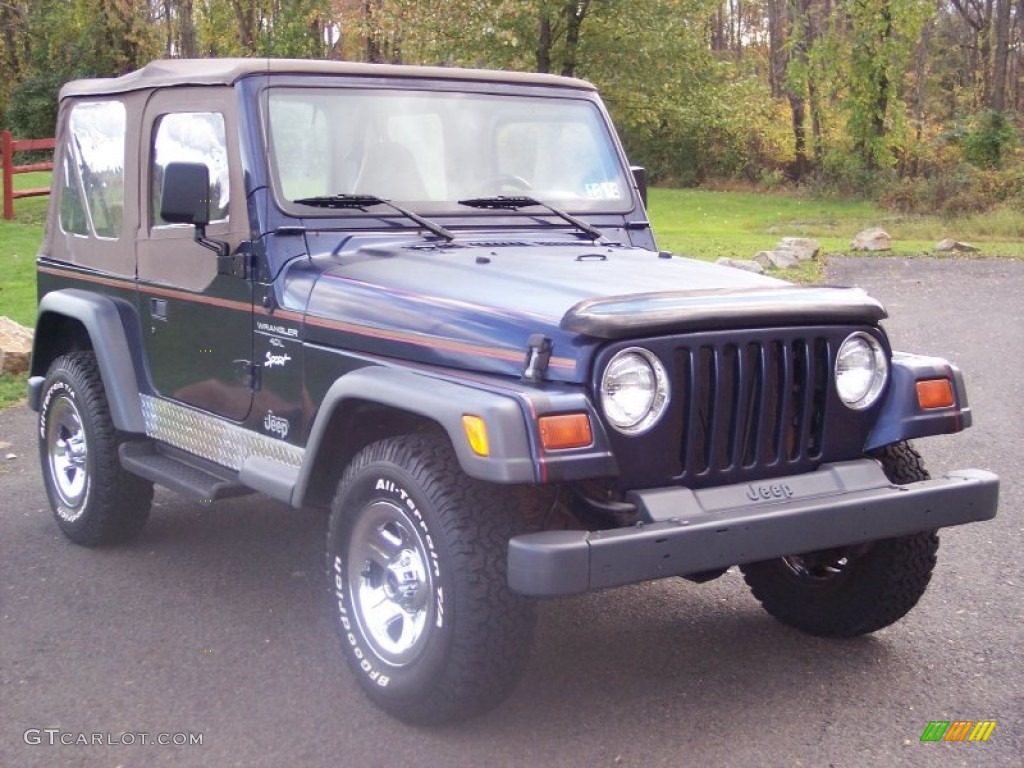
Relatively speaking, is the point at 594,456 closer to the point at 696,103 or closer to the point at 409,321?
the point at 409,321

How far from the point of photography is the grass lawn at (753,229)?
16.6 meters

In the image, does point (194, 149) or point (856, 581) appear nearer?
point (856, 581)

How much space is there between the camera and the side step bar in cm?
485

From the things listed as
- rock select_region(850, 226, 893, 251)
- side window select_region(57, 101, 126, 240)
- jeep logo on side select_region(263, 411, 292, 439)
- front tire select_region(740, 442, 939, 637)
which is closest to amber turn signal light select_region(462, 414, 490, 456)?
jeep logo on side select_region(263, 411, 292, 439)

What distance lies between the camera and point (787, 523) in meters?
3.69

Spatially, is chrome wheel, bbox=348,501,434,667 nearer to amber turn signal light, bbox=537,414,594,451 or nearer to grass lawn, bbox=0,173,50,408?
amber turn signal light, bbox=537,414,594,451

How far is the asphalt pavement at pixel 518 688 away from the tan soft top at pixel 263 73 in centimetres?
206

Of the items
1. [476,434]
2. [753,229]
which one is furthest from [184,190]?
[753,229]

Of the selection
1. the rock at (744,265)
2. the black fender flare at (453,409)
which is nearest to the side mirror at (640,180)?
the black fender flare at (453,409)

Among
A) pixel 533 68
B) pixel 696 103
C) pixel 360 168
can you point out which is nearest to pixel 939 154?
pixel 696 103

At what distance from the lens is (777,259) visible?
56.6 ft

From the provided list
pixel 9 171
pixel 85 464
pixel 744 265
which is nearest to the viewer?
pixel 85 464

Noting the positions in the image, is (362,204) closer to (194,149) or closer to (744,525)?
(194,149)

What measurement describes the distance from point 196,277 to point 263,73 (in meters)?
0.84
